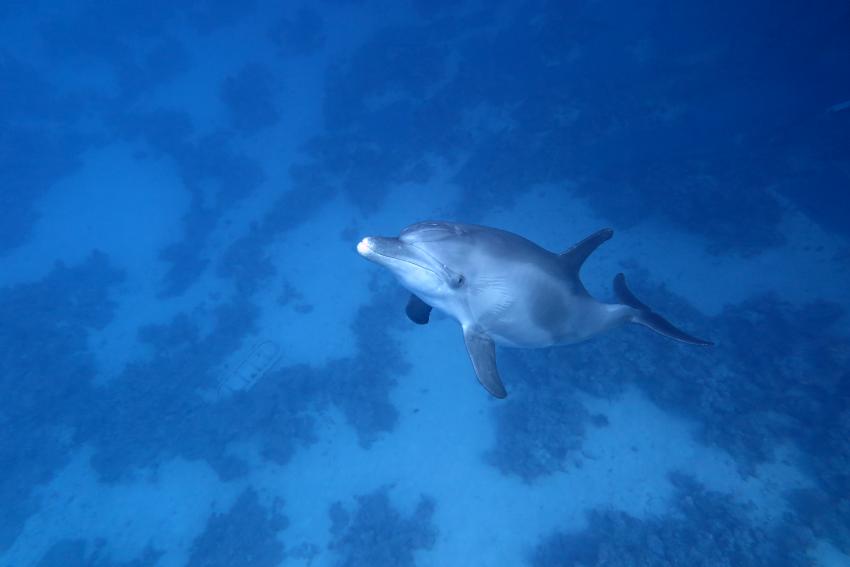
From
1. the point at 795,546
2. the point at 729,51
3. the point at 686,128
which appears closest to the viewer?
the point at 795,546

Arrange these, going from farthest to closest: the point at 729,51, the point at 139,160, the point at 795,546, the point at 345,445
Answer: the point at 139,160, the point at 729,51, the point at 345,445, the point at 795,546

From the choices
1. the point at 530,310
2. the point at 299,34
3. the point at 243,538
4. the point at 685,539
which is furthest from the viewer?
the point at 299,34

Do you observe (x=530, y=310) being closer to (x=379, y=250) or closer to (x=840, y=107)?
(x=379, y=250)

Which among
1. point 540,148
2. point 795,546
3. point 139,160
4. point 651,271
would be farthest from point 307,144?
point 795,546

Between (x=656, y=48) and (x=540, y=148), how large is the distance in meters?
10.5

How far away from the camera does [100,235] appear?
23359 mm

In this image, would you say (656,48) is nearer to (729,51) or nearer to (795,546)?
(729,51)

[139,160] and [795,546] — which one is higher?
[139,160]

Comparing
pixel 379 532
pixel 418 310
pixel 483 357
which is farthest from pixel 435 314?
pixel 483 357

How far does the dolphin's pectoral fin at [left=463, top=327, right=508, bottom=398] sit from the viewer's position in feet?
13.7

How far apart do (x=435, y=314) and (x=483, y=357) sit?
11.2 m

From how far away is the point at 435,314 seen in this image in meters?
15.5

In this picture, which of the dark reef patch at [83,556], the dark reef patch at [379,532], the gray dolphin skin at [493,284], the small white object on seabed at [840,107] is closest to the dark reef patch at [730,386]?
the dark reef patch at [379,532]

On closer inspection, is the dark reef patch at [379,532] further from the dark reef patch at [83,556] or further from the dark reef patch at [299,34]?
the dark reef patch at [299,34]
